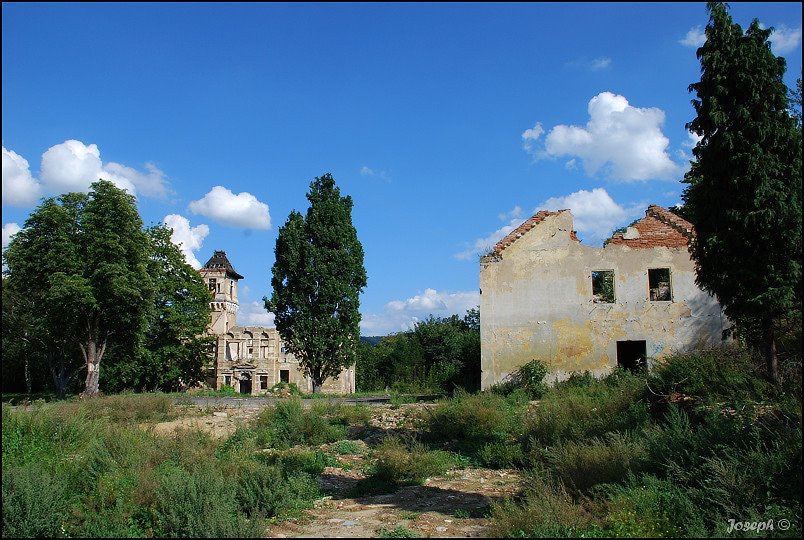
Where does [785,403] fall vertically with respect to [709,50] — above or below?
below

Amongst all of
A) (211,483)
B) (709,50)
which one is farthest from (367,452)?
(709,50)

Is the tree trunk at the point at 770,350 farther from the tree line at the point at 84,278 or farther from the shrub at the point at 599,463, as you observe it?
the tree line at the point at 84,278

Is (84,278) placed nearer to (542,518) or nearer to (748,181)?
(542,518)

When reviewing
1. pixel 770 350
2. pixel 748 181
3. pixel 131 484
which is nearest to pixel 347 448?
pixel 131 484

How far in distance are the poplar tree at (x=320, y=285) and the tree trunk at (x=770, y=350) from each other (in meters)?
27.5

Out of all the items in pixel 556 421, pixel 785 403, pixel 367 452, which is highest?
pixel 785 403

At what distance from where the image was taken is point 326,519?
8.94 metres

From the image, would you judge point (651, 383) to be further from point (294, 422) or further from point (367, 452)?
point (294, 422)

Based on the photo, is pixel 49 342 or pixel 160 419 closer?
pixel 160 419

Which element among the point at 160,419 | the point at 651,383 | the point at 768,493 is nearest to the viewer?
the point at 768,493

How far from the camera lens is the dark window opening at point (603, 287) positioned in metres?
22.3

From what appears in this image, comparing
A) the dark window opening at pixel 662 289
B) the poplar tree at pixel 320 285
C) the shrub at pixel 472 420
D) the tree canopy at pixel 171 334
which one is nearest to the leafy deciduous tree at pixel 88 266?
the poplar tree at pixel 320 285

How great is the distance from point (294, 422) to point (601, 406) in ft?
28.3

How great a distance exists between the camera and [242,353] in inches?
2386
